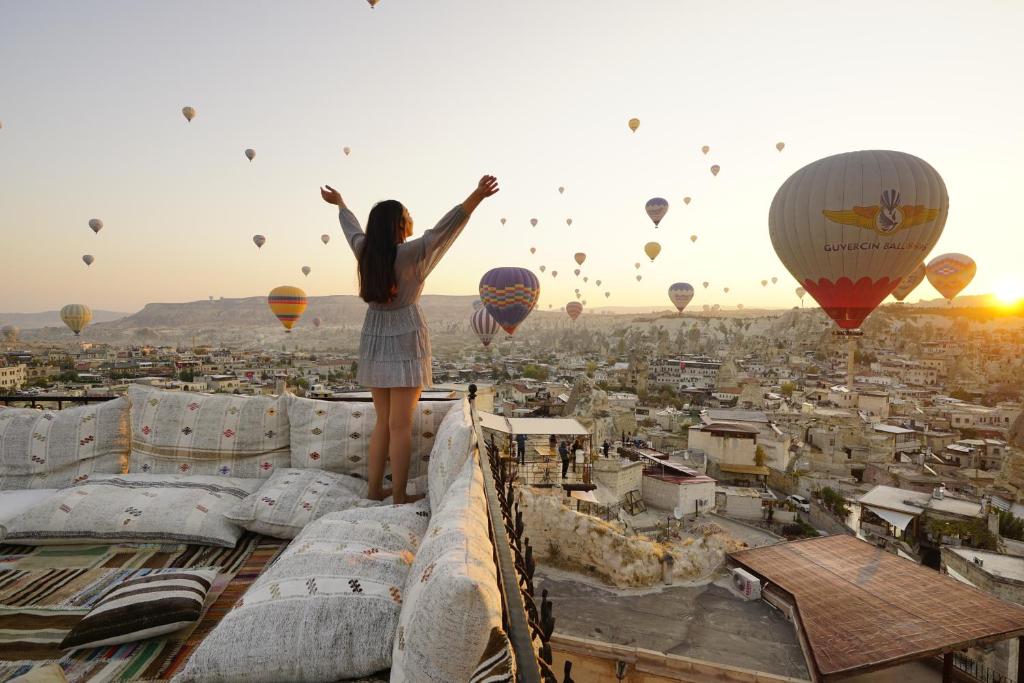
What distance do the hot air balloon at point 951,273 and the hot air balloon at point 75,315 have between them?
45.8 m

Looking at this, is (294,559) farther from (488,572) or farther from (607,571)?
(607,571)

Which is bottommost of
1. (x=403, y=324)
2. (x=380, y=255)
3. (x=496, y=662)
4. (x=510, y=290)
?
(x=496, y=662)

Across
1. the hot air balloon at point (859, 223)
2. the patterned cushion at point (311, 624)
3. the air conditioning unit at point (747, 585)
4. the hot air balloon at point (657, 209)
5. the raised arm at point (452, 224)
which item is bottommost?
the air conditioning unit at point (747, 585)

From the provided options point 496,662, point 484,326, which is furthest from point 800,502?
point 496,662

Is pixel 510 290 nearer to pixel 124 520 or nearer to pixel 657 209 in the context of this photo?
pixel 657 209

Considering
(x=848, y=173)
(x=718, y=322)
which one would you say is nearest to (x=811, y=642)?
(x=848, y=173)

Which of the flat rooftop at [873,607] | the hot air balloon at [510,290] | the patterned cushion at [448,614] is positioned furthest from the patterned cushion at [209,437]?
the hot air balloon at [510,290]

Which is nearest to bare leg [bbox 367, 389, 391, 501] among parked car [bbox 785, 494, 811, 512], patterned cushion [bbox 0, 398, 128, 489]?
patterned cushion [bbox 0, 398, 128, 489]

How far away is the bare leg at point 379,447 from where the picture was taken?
2465 millimetres

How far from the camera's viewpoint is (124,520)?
2238 millimetres

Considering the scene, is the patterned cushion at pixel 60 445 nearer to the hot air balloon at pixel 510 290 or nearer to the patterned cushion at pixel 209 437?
the patterned cushion at pixel 209 437

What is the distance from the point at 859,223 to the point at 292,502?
10.3 meters

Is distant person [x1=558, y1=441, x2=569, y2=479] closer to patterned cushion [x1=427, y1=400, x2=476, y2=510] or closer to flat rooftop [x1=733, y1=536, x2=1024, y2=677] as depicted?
flat rooftop [x1=733, y1=536, x2=1024, y2=677]

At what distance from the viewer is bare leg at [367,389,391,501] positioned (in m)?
2.46
